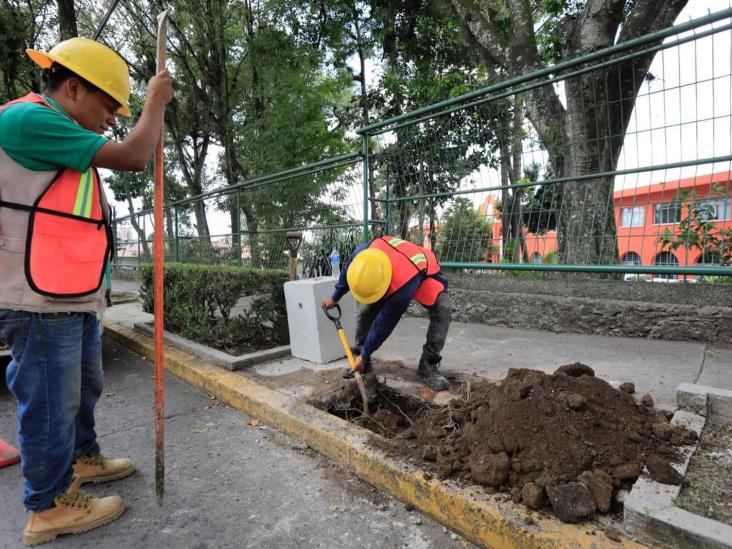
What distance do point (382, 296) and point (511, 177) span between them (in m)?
2.62

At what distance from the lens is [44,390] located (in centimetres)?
166

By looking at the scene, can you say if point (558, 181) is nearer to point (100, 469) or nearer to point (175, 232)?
point (100, 469)

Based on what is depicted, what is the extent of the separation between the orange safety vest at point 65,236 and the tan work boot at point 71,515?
926 millimetres

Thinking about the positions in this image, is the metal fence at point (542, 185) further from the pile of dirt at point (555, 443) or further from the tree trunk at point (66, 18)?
the tree trunk at point (66, 18)

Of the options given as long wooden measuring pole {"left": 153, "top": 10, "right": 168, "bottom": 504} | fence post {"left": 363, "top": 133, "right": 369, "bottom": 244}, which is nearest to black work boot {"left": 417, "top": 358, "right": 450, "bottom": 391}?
long wooden measuring pole {"left": 153, "top": 10, "right": 168, "bottom": 504}

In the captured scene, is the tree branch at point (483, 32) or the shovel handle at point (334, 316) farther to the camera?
the tree branch at point (483, 32)

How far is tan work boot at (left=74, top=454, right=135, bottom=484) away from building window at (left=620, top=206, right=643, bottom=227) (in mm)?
4225

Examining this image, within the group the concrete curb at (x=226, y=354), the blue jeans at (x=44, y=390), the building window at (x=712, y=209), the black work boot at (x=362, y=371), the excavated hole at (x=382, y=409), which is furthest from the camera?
the concrete curb at (x=226, y=354)

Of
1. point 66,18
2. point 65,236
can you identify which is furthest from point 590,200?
point 66,18

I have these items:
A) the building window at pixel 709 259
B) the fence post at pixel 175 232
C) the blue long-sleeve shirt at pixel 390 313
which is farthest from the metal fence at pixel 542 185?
the fence post at pixel 175 232

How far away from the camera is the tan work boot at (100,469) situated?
2.15 metres

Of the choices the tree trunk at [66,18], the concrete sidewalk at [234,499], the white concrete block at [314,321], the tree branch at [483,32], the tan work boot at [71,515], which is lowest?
A: the concrete sidewalk at [234,499]

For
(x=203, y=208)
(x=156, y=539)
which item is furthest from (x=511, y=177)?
(x=203, y=208)

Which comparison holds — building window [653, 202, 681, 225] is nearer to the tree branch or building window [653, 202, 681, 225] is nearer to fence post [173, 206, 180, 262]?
the tree branch
